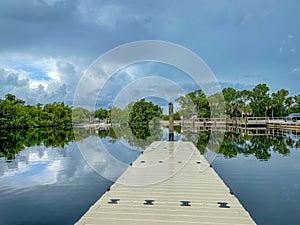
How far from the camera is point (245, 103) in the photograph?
48531 millimetres

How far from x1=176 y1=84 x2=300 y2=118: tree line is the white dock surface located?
120ft

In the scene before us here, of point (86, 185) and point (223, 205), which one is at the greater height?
point (223, 205)

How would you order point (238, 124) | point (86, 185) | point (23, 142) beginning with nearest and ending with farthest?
point (86, 185), point (23, 142), point (238, 124)

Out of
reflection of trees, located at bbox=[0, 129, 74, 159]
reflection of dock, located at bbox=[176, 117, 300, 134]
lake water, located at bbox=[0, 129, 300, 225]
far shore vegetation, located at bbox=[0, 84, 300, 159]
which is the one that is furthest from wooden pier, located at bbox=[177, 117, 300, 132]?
lake water, located at bbox=[0, 129, 300, 225]

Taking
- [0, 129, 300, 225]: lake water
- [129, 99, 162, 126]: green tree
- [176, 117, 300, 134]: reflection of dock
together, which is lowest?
[0, 129, 300, 225]: lake water

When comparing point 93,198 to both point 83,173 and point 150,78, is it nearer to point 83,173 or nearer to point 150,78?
point 83,173

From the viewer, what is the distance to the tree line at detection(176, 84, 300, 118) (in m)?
44.8

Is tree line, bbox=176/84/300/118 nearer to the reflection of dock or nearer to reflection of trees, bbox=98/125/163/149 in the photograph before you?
the reflection of dock

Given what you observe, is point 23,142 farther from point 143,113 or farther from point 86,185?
point 143,113

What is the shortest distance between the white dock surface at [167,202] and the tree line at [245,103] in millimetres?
36538

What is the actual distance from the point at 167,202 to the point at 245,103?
47.2 meters

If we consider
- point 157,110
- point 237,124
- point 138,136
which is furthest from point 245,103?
point 138,136

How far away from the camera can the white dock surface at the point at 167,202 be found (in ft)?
11.2

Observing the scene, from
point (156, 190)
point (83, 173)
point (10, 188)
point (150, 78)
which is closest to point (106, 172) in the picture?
point (83, 173)
